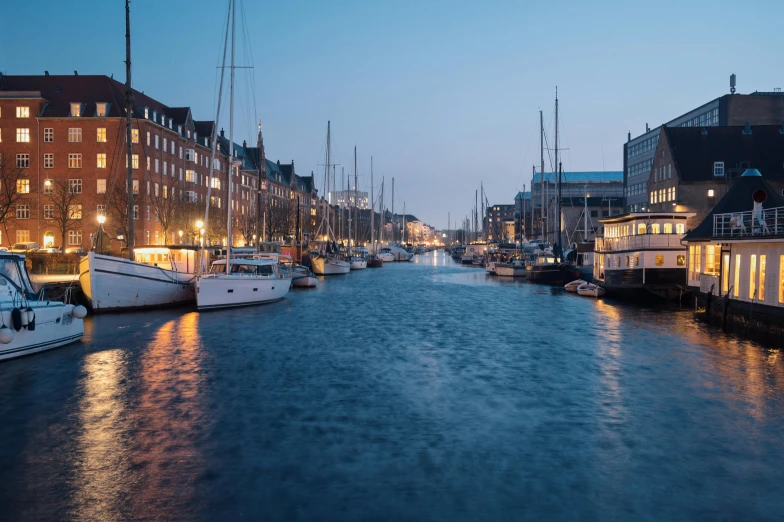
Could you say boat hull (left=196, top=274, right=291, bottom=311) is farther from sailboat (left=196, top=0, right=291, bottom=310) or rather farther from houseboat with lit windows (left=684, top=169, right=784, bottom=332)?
houseboat with lit windows (left=684, top=169, right=784, bottom=332)

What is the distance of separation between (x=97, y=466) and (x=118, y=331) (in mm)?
18665

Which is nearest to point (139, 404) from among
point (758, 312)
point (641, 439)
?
point (641, 439)

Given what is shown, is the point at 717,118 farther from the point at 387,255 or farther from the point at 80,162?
the point at 80,162

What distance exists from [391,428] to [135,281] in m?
25.9

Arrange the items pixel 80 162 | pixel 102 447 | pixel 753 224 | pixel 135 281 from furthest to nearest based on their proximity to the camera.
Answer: pixel 80 162 < pixel 135 281 < pixel 753 224 < pixel 102 447

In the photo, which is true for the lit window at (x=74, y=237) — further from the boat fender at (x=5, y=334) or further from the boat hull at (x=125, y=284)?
the boat fender at (x=5, y=334)

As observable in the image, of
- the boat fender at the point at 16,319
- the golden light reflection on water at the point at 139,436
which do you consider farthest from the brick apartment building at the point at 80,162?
the golden light reflection on water at the point at 139,436

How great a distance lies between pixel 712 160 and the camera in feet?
248

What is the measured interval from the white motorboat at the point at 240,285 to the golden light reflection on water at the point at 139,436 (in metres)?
13.7

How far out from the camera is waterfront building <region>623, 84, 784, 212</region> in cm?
8412

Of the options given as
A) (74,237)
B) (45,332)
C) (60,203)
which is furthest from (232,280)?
(74,237)

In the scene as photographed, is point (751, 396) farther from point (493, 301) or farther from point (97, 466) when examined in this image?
point (493, 301)

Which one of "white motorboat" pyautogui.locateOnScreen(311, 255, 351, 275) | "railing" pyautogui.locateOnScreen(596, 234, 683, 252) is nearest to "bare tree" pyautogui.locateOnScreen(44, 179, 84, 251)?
"white motorboat" pyautogui.locateOnScreen(311, 255, 351, 275)

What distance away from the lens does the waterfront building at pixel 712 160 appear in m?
74.1
